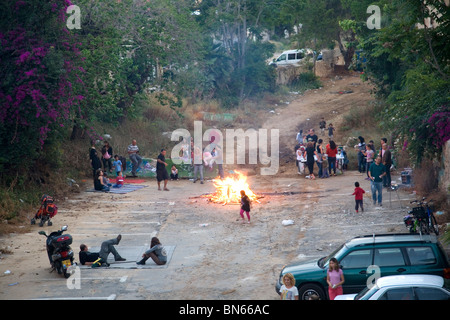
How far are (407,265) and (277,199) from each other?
35.6ft

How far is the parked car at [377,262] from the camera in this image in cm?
1124

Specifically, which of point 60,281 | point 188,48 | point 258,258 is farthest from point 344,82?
point 60,281

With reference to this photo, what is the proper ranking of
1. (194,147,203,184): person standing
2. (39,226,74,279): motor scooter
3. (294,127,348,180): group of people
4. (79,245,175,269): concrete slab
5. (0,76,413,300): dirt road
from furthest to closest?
(194,147,203,184): person standing
(294,127,348,180): group of people
(79,245,175,269): concrete slab
(39,226,74,279): motor scooter
(0,76,413,300): dirt road

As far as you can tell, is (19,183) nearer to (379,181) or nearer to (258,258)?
(258,258)

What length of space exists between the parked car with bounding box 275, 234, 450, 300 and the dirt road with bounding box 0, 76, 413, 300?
3.53 feet

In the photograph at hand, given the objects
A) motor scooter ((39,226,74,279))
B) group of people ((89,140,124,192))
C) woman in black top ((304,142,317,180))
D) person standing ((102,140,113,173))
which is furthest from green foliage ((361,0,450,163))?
person standing ((102,140,113,173))

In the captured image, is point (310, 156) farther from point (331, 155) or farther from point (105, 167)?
point (105, 167)

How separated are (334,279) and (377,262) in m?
1.09

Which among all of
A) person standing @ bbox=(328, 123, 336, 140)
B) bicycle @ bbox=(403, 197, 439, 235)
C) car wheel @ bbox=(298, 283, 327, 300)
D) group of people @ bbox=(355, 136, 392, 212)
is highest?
person standing @ bbox=(328, 123, 336, 140)

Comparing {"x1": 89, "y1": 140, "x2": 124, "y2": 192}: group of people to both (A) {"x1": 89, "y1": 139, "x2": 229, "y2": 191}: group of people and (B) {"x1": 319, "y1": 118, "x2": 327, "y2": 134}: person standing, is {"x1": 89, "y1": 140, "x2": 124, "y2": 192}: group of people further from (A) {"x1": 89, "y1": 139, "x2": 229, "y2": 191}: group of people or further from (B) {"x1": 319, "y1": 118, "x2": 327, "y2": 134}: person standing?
(B) {"x1": 319, "y1": 118, "x2": 327, "y2": 134}: person standing

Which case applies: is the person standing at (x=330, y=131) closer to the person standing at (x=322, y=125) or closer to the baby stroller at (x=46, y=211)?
the person standing at (x=322, y=125)

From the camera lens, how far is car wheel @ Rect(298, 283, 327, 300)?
11498mm

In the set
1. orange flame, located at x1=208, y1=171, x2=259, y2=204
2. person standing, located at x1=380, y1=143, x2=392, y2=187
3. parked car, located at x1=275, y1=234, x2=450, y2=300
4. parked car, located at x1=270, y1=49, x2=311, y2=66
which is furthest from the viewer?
parked car, located at x1=270, y1=49, x2=311, y2=66

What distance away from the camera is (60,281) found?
535 inches
